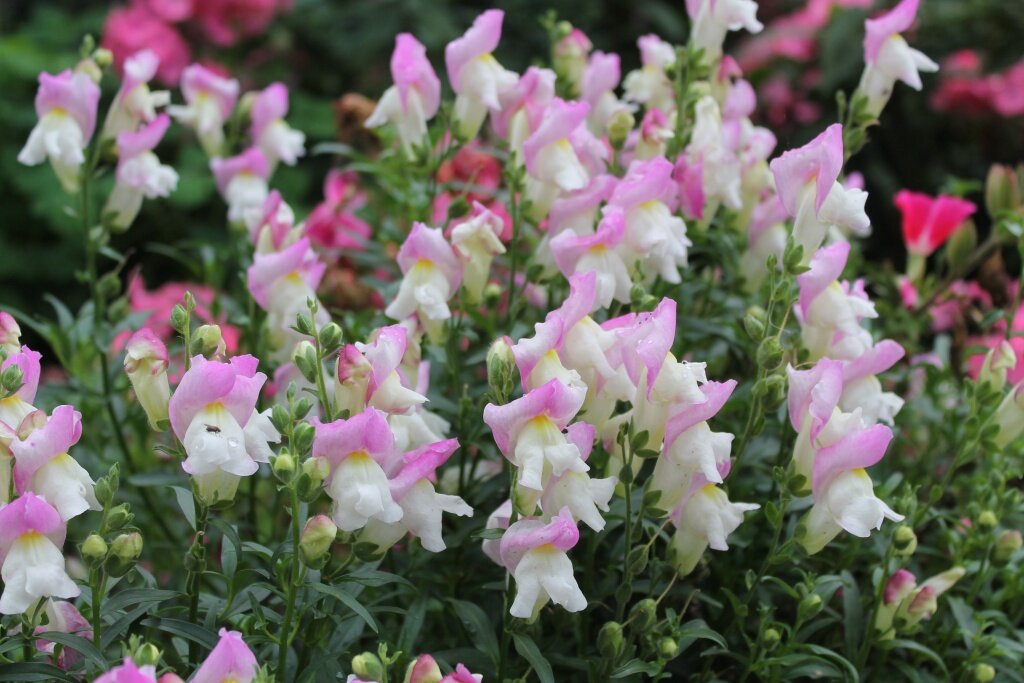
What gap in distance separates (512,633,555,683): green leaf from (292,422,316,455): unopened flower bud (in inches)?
9.1

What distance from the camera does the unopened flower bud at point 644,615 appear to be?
3.04 ft

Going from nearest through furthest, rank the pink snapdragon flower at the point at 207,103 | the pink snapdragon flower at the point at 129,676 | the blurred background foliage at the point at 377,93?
the pink snapdragon flower at the point at 129,676 → the pink snapdragon flower at the point at 207,103 → the blurred background foliage at the point at 377,93

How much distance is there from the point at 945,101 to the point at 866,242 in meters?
0.39

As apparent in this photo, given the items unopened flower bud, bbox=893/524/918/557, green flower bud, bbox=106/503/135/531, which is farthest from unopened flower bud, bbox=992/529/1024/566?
green flower bud, bbox=106/503/135/531

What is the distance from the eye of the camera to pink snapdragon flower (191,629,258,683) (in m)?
0.75

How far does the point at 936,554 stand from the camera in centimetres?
125

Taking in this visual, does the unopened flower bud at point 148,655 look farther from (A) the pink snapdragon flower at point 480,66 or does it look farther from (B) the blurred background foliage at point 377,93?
(B) the blurred background foliage at point 377,93

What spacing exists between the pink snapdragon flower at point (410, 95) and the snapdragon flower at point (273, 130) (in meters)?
0.35

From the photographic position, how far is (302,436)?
827 millimetres

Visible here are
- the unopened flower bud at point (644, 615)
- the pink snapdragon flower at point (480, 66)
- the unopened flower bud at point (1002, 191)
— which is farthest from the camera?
the unopened flower bud at point (1002, 191)

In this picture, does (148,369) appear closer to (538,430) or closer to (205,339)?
(205,339)

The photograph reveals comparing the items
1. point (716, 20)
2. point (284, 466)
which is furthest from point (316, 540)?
point (716, 20)

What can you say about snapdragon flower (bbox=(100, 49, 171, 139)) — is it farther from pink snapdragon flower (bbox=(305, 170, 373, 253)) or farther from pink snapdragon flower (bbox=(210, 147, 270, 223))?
pink snapdragon flower (bbox=(305, 170, 373, 253))

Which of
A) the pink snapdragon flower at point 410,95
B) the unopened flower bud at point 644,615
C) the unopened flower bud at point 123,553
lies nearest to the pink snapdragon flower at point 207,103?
the pink snapdragon flower at point 410,95
